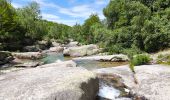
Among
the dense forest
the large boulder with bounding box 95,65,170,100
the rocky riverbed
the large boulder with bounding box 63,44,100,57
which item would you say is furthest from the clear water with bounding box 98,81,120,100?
the large boulder with bounding box 63,44,100,57

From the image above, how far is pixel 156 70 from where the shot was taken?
882 inches

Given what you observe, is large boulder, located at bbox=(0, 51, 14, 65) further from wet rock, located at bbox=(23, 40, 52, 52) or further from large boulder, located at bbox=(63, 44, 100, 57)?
wet rock, located at bbox=(23, 40, 52, 52)

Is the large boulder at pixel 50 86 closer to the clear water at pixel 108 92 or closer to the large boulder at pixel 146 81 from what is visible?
the clear water at pixel 108 92

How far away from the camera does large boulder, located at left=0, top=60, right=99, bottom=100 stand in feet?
42.6

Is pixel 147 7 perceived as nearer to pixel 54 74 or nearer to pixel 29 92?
pixel 54 74

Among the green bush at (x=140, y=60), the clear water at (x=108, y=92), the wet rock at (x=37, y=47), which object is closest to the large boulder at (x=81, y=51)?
the wet rock at (x=37, y=47)

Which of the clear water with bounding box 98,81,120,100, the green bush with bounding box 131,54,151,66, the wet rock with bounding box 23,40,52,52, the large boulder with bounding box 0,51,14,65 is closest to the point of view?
the clear water with bounding box 98,81,120,100

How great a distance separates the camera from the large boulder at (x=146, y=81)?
16531 mm

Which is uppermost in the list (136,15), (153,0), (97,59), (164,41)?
(153,0)

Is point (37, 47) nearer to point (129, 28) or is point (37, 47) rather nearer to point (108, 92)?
point (129, 28)

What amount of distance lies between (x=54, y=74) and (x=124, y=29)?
3258 centimetres

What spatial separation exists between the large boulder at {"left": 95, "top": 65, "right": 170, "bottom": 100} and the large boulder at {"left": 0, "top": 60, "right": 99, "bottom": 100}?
3.14 metres

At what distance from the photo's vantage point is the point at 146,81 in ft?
62.8

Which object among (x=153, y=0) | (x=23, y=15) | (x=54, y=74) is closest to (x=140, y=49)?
(x=153, y=0)
